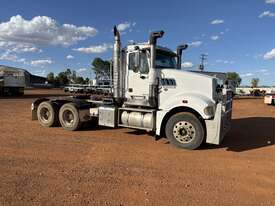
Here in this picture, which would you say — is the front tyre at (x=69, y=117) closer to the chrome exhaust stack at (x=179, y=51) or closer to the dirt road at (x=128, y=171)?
the dirt road at (x=128, y=171)

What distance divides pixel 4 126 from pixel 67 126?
254 cm

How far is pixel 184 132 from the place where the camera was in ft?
26.3

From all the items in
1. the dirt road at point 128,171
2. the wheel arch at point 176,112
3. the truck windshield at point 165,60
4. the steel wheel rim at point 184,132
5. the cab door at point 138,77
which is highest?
the truck windshield at point 165,60

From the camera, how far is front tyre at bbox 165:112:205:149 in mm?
7781

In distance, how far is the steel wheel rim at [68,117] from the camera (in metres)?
10.5

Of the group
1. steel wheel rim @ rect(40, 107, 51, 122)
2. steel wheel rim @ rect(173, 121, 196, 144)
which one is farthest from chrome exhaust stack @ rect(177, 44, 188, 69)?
steel wheel rim @ rect(40, 107, 51, 122)

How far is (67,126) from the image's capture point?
1048 cm

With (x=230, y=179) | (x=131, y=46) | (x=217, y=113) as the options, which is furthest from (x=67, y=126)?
(x=230, y=179)

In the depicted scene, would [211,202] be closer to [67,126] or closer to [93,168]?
[93,168]

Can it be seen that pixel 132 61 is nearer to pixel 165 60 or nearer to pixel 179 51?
pixel 165 60

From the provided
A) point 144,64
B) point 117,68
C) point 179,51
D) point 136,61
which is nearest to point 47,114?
point 117,68

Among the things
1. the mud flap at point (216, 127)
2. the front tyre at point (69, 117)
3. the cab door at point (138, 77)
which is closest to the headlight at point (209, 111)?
the mud flap at point (216, 127)

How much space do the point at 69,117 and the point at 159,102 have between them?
12.6 feet

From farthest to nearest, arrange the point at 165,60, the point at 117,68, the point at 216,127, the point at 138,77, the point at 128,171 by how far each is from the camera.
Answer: the point at 117,68
the point at 165,60
the point at 138,77
the point at 216,127
the point at 128,171
